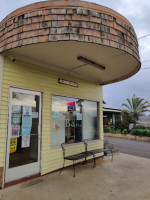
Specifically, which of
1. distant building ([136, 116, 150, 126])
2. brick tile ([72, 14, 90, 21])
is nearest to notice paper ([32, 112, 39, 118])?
brick tile ([72, 14, 90, 21])

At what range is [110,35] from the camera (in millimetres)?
3203

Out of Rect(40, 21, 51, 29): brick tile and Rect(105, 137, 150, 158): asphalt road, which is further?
Rect(105, 137, 150, 158): asphalt road

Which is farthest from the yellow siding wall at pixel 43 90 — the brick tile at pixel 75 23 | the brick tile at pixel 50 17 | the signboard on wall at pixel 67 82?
the brick tile at pixel 75 23

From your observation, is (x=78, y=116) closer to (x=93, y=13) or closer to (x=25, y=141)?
(x=25, y=141)

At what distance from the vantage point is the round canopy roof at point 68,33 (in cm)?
299

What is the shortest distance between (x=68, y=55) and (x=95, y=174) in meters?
3.45

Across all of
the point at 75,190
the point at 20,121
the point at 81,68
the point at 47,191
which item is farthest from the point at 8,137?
the point at 81,68

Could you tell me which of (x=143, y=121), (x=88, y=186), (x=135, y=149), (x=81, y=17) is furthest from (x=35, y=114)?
(x=143, y=121)

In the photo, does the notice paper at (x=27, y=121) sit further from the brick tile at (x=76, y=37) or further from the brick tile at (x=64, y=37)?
the brick tile at (x=76, y=37)

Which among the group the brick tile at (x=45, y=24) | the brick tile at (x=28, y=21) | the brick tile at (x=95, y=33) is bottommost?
the brick tile at (x=95, y=33)

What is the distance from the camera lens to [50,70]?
4.80m

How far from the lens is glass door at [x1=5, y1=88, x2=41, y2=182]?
3.79 m

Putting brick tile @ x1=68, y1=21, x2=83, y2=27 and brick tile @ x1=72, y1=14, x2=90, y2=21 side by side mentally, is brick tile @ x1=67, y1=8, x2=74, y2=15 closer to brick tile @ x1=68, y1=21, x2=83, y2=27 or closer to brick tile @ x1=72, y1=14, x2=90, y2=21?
brick tile @ x1=72, y1=14, x2=90, y2=21

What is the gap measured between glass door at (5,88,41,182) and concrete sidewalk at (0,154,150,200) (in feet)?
1.09
